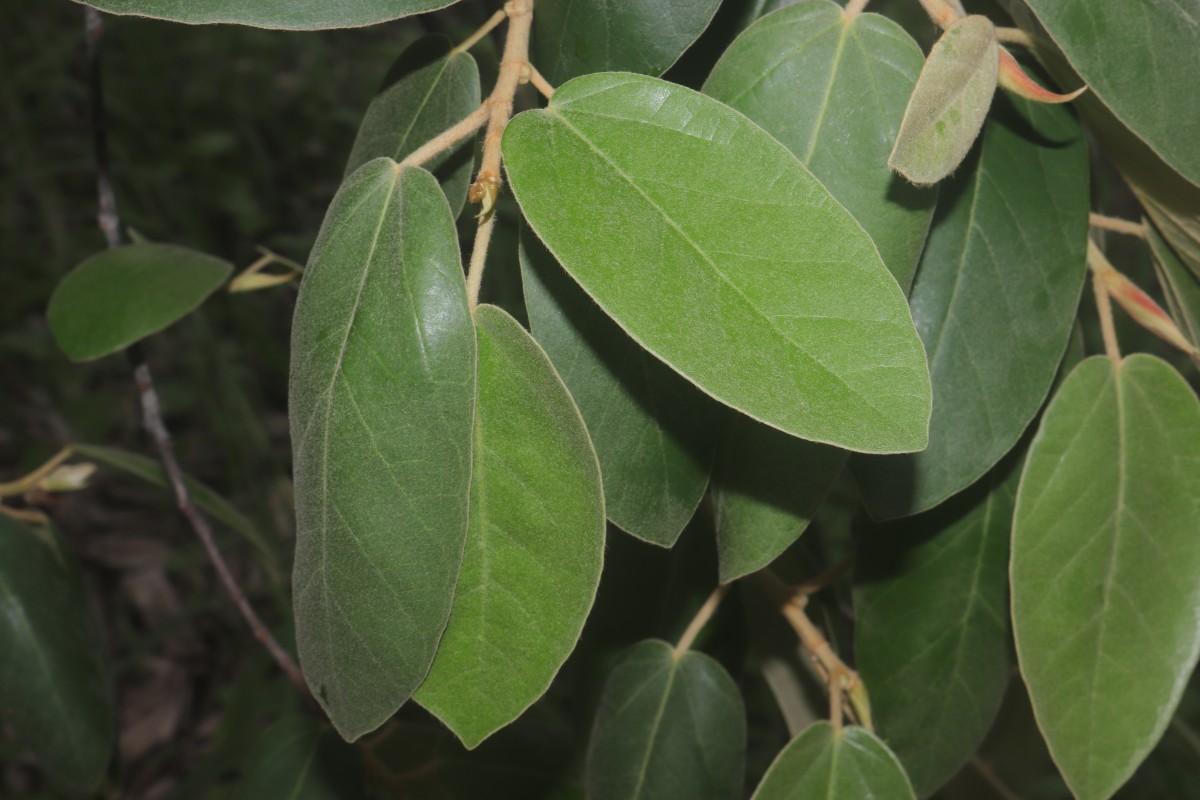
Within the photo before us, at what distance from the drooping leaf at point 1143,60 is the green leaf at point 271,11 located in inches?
12.0

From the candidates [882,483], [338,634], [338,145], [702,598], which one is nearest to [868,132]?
[882,483]

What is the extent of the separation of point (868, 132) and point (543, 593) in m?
0.27

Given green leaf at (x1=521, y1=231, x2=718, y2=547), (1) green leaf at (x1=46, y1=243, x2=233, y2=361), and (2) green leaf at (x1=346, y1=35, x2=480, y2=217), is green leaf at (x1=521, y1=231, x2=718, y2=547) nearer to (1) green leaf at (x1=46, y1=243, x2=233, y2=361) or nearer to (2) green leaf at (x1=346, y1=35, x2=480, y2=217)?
(2) green leaf at (x1=346, y1=35, x2=480, y2=217)

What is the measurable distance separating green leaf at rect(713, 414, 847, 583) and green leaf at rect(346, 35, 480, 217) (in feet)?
0.65

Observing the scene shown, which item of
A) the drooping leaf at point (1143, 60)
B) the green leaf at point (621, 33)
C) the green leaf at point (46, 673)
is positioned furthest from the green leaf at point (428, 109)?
the green leaf at point (46, 673)

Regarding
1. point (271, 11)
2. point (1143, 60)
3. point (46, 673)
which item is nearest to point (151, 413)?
point (46, 673)

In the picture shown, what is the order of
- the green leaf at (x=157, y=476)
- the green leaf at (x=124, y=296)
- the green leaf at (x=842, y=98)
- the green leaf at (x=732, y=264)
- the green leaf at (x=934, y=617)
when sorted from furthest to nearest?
1. the green leaf at (x=157, y=476)
2. the green leaf at (x=124, y=296)
3. the green leaf at (x=934, y=617)
4. the green leaf at (x=842, y=98)
5. the green leaf at (x=732, y=264)

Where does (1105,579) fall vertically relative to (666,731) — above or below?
above

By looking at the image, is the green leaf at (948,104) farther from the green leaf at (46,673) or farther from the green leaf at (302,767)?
the green leaf at (46,673)

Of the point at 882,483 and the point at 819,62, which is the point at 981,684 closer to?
the point at 882,483

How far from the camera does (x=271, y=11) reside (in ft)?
1.58

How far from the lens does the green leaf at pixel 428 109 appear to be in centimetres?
61

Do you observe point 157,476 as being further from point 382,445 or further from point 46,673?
point 382,445

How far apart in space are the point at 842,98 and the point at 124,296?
673 millimetres
